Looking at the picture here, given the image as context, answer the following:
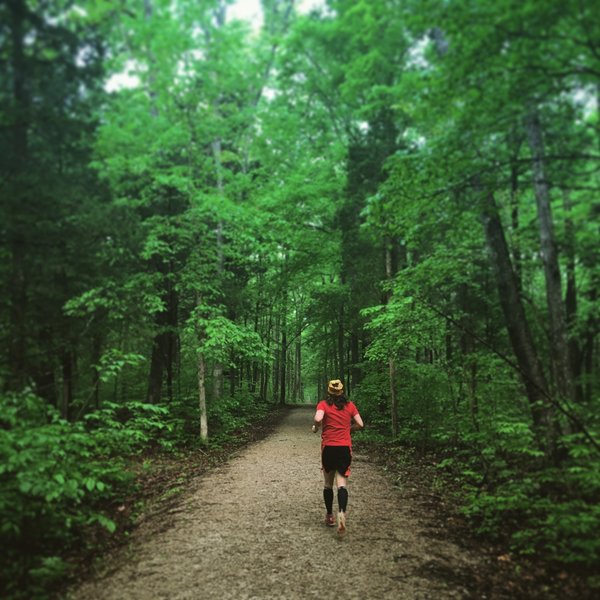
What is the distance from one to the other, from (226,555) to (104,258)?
549 cm

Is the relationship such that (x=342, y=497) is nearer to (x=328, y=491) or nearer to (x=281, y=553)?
(x=328, y=491)

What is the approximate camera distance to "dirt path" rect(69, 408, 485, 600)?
13.0 ft

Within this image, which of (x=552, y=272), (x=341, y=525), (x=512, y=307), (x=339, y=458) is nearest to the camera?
(x=341, y=525)

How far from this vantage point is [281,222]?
14.1 metres

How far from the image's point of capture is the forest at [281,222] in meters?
4.25

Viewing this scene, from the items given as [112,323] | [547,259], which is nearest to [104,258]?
[112,323]

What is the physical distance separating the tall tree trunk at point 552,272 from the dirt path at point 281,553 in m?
2.69

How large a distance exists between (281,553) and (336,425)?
1.77 m

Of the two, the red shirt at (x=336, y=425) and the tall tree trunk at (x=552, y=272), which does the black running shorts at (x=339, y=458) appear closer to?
the red shirt at (x=336, y=425)

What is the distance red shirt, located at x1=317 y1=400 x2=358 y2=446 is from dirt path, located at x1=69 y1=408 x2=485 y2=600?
1257 millimetres

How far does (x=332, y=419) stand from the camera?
5.63 meters

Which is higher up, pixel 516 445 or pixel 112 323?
pixel 112 323

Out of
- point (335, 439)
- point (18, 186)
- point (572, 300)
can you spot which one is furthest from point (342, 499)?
point (18, 186)

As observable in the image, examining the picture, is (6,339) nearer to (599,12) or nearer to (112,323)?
(112,323)
